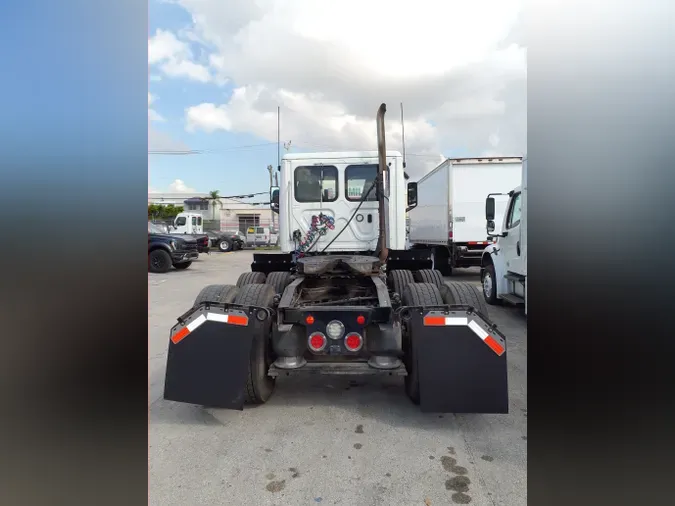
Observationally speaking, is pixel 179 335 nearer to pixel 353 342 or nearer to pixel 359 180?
pixel 353 342

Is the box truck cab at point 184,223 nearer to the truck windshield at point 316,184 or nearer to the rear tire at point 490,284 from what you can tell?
the rear tire at point 490,284

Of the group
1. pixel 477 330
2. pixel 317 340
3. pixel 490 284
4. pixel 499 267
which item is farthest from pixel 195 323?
pixel 490 284

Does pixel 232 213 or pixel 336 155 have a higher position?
pixel 232 213

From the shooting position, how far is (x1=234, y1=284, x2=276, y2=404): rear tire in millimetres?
3355

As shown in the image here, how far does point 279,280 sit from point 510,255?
4.42 metres

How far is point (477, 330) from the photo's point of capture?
2.97 meters

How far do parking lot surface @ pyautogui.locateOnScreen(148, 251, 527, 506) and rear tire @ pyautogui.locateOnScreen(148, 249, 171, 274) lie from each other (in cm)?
1105

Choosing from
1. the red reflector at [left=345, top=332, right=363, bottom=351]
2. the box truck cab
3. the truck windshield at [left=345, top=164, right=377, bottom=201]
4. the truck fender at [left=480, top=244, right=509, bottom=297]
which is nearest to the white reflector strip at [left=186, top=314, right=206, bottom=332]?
the red reflector at [left=345, top=332, right=363, bottom=351]

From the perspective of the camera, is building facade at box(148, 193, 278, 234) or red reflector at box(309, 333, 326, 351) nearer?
red reflector at box(309, 333, 326, 351)

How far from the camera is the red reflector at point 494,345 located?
2943 mm

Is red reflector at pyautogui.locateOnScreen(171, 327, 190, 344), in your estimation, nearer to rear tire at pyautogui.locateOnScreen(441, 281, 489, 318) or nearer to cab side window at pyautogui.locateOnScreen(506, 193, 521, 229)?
rear tire at pyautogui.locateOnScreen(441, 281, 489, 318)
